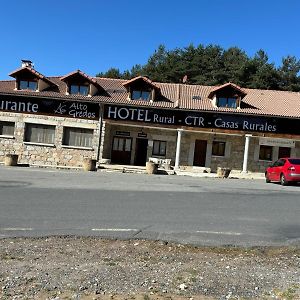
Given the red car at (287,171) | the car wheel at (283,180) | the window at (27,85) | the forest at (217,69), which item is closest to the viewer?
the red car at (287,171)

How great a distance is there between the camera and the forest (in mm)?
56250

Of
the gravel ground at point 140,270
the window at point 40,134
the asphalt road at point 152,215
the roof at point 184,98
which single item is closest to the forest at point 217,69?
the roof at point 184,98

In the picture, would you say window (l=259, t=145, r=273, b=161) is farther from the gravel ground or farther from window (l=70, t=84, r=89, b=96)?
the gravel ground

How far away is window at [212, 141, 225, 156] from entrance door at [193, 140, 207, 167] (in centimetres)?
65

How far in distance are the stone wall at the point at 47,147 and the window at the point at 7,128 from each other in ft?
1.15

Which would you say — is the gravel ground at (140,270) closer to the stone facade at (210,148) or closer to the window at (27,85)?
the stone facade at (210,148)

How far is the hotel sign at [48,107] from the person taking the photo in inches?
1172

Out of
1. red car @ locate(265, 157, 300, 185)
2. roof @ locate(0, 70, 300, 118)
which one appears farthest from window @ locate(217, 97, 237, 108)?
red car @ locate(265, 157, 300, 185)

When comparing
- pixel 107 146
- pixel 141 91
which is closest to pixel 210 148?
pixel 141 91

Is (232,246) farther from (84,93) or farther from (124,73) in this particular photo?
(124,73)

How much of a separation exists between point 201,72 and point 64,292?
61.4 m

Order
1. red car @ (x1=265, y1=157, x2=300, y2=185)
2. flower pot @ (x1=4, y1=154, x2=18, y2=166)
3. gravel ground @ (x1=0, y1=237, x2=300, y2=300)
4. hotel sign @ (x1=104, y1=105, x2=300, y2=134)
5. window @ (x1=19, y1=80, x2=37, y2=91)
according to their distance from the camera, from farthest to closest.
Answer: window @ (x1=19, y1=80, x2=37, y2=91), hotel sign @ (x1=104, y1=105, x2=300, y2=134), flower pot @ (x1=4, y1=154, x2=18, y2=166), red car @ (x1=265, y1=157, x2=300, y2=185), gravel ground @ (x1=0, y1=237, x2=300, y2=300)

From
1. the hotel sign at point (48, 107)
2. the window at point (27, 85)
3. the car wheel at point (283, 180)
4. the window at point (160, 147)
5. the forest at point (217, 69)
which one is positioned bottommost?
the car wheel at point (283, 180)

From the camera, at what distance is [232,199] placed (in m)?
14.0
